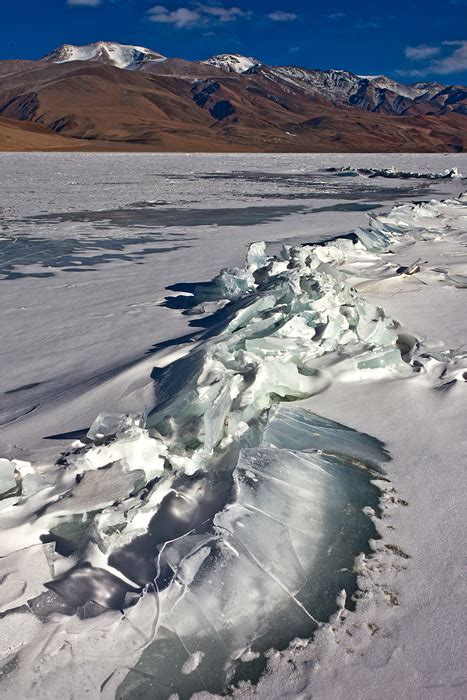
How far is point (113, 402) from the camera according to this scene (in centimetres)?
226

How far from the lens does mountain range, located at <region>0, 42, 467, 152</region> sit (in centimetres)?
5172

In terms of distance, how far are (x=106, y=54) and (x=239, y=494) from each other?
17061cm

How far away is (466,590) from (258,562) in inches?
16.7

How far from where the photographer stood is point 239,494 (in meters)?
1.50

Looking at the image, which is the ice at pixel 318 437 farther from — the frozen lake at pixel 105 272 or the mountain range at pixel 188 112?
the mountain range at pixel 188 112

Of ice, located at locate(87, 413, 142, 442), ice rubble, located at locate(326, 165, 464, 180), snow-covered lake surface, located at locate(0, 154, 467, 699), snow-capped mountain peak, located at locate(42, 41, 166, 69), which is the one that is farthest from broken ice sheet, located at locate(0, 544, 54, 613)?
snow-capped mountain peak, located at locate(42, 41, 166, 69)

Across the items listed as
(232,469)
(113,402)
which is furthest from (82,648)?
(113,402)

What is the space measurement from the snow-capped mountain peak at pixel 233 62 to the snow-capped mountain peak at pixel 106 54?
59.4 ft

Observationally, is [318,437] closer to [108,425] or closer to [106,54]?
[108,425]

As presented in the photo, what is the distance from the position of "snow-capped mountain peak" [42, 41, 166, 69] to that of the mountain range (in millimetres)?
478

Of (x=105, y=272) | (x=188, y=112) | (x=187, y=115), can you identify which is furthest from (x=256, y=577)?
(x=188, y=112)

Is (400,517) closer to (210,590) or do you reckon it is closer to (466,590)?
(466,590)

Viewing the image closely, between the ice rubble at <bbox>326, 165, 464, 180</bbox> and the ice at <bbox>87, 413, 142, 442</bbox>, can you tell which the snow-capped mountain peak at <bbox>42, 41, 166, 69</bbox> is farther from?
the ice at <bbox>87, 413, 142, 442</bbox>

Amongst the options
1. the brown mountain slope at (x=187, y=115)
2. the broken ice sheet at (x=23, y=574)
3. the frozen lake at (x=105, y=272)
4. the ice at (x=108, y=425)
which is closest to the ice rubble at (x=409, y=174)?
the frozen lake at (x=105, y=272)
